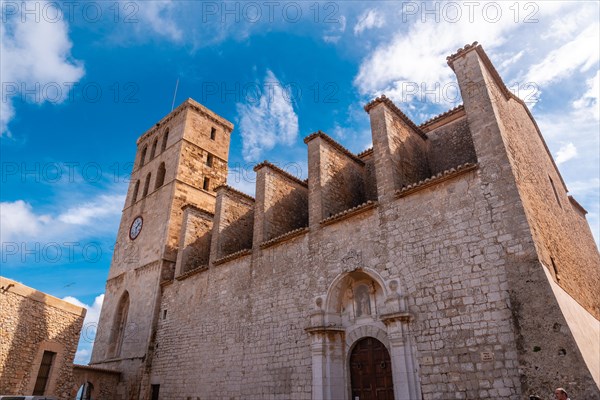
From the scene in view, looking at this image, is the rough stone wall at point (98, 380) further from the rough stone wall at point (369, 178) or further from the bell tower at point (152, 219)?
the rough stone wall at point (369, 178)

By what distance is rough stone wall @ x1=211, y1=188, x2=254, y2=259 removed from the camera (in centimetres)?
1366

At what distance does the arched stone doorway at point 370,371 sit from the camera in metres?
7.96

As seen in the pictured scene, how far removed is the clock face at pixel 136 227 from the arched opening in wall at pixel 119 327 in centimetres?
279

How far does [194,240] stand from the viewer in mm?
15500

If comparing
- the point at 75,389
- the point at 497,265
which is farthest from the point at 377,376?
the point at 75,389

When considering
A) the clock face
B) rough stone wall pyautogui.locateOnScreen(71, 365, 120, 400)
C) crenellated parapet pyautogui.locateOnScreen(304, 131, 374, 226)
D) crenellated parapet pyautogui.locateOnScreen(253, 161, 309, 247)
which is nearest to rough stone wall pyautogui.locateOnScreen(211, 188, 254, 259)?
crenellated parapet pyautogui.locateOnScreen(253, 161, 309, 247)

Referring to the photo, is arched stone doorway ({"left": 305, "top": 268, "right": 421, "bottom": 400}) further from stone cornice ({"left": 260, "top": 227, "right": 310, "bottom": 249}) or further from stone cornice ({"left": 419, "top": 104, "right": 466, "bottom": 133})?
stone cornice ({"left": 419, "top": 104, "right": 466, "bottom": 133})

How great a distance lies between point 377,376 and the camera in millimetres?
8148

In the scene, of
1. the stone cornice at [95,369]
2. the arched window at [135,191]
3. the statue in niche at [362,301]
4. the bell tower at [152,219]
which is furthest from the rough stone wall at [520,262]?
the arched window at [135,191]

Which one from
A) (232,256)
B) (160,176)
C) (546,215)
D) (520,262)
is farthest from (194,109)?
(520,262)

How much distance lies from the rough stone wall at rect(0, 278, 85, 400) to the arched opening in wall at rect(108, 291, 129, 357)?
4.09 meters

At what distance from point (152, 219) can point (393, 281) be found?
12818mm

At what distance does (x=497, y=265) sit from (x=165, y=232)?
43.0 feet

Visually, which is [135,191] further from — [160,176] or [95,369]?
[95,369]
